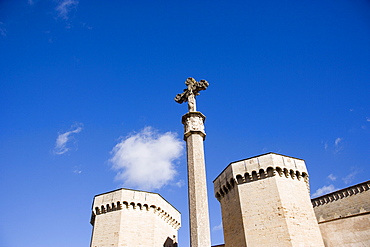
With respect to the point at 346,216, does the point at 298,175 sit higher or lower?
higher

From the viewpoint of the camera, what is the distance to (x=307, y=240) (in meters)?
14.8

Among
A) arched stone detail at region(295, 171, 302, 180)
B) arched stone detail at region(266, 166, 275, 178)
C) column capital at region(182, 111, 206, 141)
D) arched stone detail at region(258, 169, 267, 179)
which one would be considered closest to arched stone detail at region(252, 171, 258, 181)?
arched stone detail at region(258, 169, 267, 179)

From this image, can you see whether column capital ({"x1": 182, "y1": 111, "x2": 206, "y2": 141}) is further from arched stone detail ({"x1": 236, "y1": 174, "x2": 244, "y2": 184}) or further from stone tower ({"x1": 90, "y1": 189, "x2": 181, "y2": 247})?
stone tower ({"x1": 90, "y1": 189, "x2": 181, "y2": 247})

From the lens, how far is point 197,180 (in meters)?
11.4

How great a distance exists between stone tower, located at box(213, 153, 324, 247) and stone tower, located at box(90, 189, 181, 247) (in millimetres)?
4517

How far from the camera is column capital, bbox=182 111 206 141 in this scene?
41.8ft

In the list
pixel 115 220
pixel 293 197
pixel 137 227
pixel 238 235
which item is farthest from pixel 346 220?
pixel 115 220

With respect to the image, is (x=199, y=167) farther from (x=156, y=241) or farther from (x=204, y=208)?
(x=156, y=241)

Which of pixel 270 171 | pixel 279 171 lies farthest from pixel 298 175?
pixel 270 171

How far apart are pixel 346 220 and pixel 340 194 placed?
750cm

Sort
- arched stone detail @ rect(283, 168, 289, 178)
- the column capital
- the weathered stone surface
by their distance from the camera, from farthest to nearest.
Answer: arched stone detail @ rect(283, 168, 289, 178)
the weathered stone surface
the column capital

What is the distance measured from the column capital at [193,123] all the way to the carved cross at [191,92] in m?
0.40

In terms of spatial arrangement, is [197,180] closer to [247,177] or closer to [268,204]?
[268,204]

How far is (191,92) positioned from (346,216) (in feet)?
40.9
